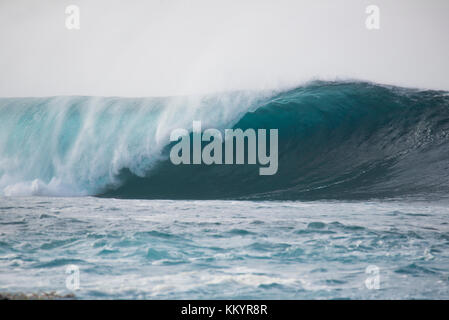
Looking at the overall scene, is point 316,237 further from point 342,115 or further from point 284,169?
point 342,115

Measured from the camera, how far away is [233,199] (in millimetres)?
10414

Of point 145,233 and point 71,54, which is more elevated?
point 71,54

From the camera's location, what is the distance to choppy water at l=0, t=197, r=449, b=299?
468 centimetres

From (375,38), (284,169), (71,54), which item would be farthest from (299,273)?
(71,54)

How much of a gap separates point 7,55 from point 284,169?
47.3ft

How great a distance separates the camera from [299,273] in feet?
16.9

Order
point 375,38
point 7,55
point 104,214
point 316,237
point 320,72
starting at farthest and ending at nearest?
point 7,55 < point 375,38 < point 320,72 < point 104,214 < point 316,237
